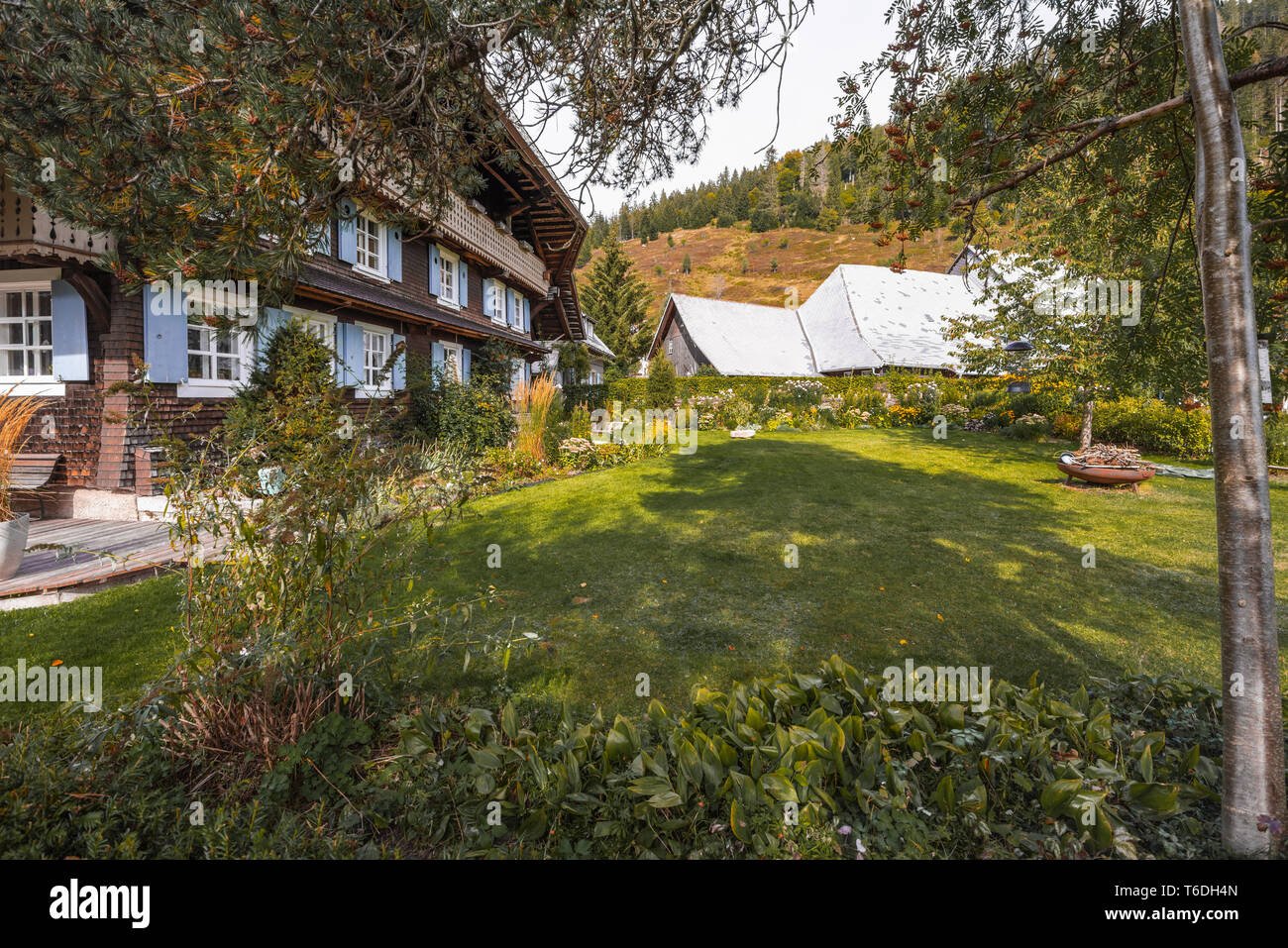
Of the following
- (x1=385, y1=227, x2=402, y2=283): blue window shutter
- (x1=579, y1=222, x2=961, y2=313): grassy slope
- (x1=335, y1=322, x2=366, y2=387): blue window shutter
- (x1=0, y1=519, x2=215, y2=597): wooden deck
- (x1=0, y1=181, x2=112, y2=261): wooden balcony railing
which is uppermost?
(x1=579, y1=222, x2=961, y2=313): grassy slope

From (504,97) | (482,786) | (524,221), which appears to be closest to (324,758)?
(482,786)

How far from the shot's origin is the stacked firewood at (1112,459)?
961cm

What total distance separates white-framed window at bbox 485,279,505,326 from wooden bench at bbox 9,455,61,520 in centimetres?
1246

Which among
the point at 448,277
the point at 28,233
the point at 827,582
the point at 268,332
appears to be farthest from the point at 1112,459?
the point at 448,277

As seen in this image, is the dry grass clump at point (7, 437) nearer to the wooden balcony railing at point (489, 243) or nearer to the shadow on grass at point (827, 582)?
the shadow on grass at point (827, 582)

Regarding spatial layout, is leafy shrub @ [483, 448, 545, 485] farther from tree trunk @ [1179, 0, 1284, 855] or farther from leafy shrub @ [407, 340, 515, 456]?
tree trunk @ [1179, 0, 1284, 855]

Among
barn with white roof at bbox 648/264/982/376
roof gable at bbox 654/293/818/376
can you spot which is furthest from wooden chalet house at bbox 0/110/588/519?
barn with white roof at bbox 648/264/982/376

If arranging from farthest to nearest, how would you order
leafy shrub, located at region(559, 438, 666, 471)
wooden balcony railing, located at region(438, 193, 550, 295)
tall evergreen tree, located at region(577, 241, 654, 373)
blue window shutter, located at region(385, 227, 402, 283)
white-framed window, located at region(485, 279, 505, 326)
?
1. tall evergreen tree, located at region(577, 241, 654, 373)
2. white-framed window, located at region(485, 279, 505, 326)
3. wooden balcony railing, located at region(438, 193, 550, 295)
4. blue window shutter, located at region(385, 227, 402, 283)
5. leafy shrub, located at region(559, 438, 666, 471)

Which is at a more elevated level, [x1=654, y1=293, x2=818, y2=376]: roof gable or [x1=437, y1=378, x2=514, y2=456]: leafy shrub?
[x1=654, y1=293, x2=818, y2=376]: roof gable

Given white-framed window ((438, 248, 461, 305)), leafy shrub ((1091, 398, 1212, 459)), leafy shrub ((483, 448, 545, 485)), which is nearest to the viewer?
leafy shrub ((483, 448, 545, 485))

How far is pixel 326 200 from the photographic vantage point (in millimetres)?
2322

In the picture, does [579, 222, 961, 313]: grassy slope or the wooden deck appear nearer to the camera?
the wooden deck

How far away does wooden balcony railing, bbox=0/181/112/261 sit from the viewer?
6.35 meters

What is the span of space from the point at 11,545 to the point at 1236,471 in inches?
332
